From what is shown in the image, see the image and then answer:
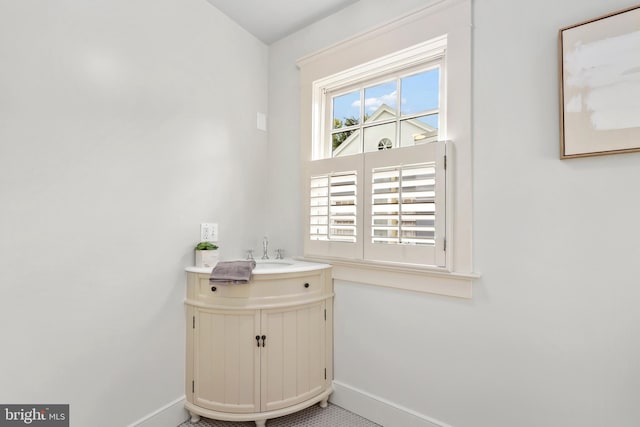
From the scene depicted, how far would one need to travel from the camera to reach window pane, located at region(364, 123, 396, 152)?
1.92m

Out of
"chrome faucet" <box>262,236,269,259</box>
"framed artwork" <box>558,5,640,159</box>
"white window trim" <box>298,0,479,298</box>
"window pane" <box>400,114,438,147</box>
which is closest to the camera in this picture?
"framed artwork" <box>558,5,640,159</box>

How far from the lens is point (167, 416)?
1.73 m

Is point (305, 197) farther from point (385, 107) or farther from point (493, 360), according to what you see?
point (493, 360)

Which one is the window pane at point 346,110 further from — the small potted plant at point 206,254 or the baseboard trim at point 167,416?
the baseboard trim at point 167,416

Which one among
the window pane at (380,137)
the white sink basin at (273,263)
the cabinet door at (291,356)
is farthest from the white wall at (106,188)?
the window pane at (380,137)

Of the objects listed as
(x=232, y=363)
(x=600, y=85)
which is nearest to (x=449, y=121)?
(x=600, y=85)

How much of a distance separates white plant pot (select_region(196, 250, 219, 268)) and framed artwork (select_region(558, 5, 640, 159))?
72.7 inches

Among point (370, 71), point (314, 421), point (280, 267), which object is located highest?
point (370, 71)

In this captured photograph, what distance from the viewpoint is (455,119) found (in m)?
1.57

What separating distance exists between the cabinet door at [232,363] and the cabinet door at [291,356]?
0.06m

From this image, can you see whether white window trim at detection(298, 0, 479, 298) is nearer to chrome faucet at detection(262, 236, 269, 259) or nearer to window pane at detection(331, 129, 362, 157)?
window pane at detection(331, 129, 362, 157)

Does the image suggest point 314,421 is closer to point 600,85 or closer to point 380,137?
point 380,137

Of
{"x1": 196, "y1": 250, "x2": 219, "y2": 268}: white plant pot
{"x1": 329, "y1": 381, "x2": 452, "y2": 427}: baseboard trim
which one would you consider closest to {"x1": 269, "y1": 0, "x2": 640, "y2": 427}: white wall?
{"x1": 329, "y1": 381, "x2": 452, "y2": 427}: baseboard trim

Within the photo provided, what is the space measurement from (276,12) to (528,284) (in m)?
2.19
